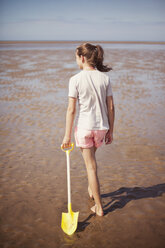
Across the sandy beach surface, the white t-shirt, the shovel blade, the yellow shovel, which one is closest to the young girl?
the white t-shirt

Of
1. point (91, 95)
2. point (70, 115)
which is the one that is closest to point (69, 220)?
point (70, 115)

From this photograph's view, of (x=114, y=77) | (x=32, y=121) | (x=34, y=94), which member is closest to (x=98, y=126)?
(x=32, y=121)

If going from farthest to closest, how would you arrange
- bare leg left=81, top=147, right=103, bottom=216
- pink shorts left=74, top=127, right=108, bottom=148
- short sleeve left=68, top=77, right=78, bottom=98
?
bare leg left=81, top=147, right=103, bottom=216 → pink shorts left=74, top=127, right=108, bottom=148 → short sleeve left=68, top=77, right=78, bottom=98

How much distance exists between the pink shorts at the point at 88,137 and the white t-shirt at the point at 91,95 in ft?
0.15

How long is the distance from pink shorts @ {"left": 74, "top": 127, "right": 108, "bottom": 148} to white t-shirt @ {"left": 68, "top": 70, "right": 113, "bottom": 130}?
0.05 metres

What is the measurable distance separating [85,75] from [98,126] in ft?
1.79

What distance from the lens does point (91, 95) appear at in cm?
225

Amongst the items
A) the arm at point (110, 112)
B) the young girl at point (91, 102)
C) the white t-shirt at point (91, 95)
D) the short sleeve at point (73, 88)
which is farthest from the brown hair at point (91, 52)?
the arm at point (110, 112)

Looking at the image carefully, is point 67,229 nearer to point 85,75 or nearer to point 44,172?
point 44,172

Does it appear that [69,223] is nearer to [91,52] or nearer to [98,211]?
[98,211]

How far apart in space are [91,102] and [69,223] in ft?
4.50

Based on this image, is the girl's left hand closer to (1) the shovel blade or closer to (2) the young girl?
(2) the young girl

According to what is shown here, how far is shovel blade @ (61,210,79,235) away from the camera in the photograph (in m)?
2.42

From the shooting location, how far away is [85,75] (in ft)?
7.16
